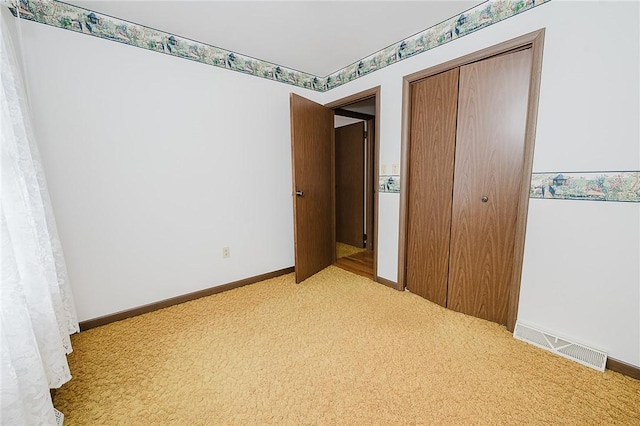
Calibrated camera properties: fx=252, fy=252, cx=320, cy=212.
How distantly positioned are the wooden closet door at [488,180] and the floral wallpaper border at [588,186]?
139 millimetres

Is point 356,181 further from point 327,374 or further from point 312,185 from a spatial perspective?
point 327,374

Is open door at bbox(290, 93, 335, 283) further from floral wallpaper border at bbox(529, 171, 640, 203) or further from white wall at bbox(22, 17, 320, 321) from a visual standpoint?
floral wallpaper border at bbox(529, 171, 640, 203)

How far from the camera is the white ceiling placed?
172 cm

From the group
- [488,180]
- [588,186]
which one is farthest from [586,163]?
[488,180]

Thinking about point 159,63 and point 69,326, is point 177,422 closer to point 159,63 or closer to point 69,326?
point 69,326

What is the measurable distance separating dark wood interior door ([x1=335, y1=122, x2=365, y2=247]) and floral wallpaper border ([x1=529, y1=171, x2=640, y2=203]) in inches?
99.3

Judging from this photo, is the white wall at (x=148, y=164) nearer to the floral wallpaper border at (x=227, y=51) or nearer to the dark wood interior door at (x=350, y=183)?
the floral wallpaper border at (x=227, y=51)

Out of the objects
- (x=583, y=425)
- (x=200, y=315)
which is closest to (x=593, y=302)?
(x=583, y=425)

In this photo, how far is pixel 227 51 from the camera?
2.34 meters

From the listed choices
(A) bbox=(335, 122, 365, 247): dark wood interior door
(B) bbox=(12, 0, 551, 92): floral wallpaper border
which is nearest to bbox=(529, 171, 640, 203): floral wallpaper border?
(B) bbox=(12, 0, 551, 92): floral wallpaper border

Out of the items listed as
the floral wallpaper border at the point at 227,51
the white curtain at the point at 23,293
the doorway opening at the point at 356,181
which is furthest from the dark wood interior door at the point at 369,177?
the white curtain at the point at 23,293

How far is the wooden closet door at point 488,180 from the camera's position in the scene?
1.69m

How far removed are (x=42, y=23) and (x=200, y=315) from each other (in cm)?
225

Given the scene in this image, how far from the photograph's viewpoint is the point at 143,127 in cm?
199
